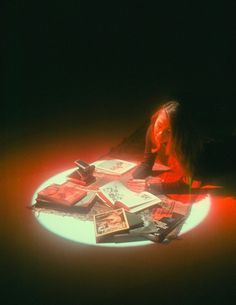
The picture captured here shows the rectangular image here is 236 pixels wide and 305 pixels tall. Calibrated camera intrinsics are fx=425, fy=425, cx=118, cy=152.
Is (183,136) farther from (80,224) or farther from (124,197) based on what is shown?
(80,224)

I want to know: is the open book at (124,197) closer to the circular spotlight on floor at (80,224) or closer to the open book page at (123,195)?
the open book page at (123,195)

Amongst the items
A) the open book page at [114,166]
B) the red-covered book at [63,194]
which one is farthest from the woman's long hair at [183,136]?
the red-covered book at [63,194]

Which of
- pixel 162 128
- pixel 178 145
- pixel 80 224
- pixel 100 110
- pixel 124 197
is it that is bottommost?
pixel 80 224

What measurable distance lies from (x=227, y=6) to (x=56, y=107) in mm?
3948

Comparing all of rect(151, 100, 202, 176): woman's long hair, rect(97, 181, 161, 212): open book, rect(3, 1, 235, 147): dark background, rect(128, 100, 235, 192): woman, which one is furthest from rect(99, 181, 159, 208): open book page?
rect(3, 1, 235, 147): dark background

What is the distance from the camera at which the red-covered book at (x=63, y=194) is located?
11.2 feet

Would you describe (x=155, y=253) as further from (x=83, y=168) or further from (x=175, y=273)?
(x=83, y=168)

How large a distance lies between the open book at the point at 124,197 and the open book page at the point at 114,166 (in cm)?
41

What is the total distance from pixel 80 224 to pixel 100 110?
10.9ft

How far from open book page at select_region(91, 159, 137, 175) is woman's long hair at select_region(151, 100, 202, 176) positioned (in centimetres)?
59

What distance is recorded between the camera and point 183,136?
11.9ft

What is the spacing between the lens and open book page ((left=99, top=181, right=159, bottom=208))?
3.43m

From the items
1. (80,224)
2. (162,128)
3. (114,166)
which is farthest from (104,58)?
(80,224)

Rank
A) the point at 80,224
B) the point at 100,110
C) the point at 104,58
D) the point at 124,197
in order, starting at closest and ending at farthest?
the point at 80,224 < the point at 124,197 < the point at 100,110 < the point at 104,58
